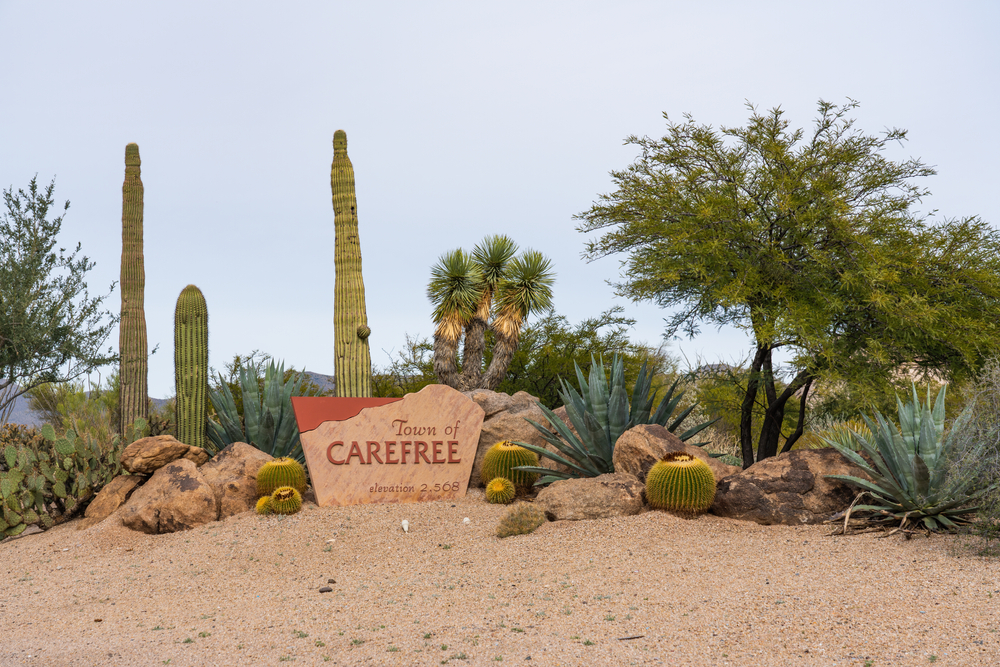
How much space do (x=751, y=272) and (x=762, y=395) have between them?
6.47 meters

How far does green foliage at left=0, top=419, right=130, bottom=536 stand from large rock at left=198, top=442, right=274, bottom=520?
5.49 ft

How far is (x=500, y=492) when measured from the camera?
1012 cm

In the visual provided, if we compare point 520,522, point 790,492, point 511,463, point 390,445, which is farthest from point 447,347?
point 790,492

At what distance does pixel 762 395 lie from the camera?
18.8 metres

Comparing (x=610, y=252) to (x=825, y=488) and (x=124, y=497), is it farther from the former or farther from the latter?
(x=124, y=497)

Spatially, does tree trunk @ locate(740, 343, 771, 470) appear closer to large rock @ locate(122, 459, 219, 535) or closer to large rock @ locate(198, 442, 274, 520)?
large rock @ locate(198, 442, 274, 520)

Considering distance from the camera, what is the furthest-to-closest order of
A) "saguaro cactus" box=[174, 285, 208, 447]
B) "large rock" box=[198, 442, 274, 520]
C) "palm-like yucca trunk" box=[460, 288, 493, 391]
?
1. "palm-like yucca trunk" box=[460, 288, 493, 391]
2. "saguaro cactus" box=[174, 285, 208, 447]
3. "large rock" box=[198, 442, 274, 520]

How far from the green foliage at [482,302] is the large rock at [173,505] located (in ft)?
34.4

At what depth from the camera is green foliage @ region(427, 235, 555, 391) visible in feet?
66.4

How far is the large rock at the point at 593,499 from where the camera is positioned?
28.2 feet

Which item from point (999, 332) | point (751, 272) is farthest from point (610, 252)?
point (999, 332)

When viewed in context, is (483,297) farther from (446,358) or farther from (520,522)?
(520,522)

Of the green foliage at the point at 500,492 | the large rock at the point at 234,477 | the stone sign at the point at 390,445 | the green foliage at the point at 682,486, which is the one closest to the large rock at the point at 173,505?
the large rock at the point at 234,477

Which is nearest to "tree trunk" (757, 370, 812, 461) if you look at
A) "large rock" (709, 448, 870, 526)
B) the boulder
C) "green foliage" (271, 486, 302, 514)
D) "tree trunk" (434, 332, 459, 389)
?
"large rock" (709, 448, 870, 526)
